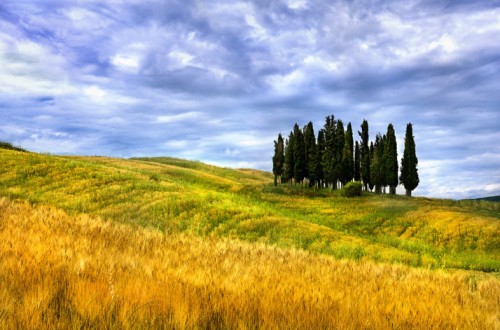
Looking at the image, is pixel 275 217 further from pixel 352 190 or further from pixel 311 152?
pixel 311 152

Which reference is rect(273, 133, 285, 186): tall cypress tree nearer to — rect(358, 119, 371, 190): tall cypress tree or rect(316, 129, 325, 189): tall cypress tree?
rect(316, 129, 325, 189): tall cypress tree

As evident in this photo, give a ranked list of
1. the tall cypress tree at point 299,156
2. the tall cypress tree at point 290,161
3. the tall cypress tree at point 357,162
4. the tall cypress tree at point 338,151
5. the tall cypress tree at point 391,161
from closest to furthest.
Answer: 1. the tall cypress tree at point 391,161
2. the tall cypress tree at point 338,151
3. the tall cypress tree at point 299,156
4. the tall cypress tree at point 357,162
5. the tall cypress tree at point 290,161

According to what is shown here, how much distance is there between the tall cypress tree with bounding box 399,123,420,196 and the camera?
206 feet

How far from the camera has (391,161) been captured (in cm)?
6394

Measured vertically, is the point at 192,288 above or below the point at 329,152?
below

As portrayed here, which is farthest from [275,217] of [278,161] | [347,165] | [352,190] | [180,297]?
[278,161]

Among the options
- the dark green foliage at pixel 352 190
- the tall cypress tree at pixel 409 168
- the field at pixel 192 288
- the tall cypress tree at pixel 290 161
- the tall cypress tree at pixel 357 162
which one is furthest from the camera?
the tall cypress tree at pixel 290 161

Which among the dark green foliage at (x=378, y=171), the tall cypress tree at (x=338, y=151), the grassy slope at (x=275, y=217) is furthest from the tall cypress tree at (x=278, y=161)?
the grassy slope at (x=275, y=217)

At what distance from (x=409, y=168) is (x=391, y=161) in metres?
2.79

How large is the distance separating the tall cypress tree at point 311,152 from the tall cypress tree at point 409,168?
47.4 feet

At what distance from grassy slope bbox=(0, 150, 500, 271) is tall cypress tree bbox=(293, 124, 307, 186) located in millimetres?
25387

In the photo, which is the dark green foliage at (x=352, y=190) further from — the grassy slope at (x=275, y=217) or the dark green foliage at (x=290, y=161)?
the dark green foliage at (x=290, y=161)

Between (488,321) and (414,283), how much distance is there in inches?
103

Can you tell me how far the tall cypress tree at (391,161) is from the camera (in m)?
63.9
